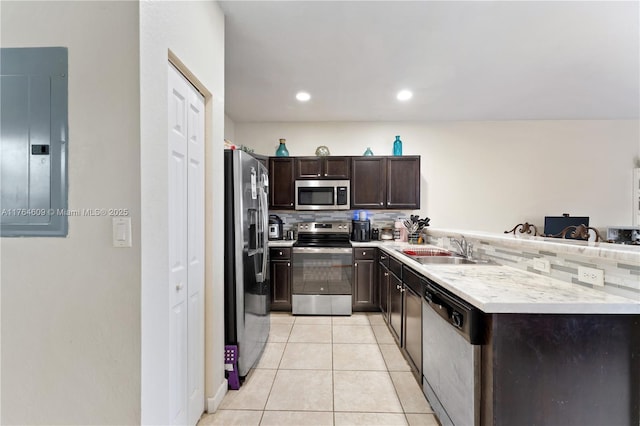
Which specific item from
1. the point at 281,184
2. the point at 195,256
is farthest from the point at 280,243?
the point at 195,256

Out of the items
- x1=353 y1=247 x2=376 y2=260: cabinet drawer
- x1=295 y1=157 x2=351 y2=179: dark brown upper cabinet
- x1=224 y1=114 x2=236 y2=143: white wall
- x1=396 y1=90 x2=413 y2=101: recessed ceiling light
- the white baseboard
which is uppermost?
x1=396 y1=90 x2=413 y2=101: recessed ceiling light

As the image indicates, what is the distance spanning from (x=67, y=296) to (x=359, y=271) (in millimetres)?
3075

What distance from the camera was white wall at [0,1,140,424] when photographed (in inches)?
41.4

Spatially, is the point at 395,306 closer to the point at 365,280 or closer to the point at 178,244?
the point at 365,280

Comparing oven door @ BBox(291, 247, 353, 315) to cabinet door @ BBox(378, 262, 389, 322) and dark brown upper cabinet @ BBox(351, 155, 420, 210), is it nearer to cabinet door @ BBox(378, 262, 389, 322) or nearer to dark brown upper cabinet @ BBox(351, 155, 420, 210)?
cabinet door @ BBox(378, 262, 389, 322)

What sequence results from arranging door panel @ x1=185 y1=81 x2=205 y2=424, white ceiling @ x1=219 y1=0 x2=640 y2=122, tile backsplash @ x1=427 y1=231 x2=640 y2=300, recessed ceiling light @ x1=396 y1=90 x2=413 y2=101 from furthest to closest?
recessed ceiling light @ x1=396 y1=90 x2=413 y2=101
white ceiling @ x1=219 y1=0 x2=640 y2=122
door panel @ x1=185 y1=81 x2=205 y2=424
tile backsplash @ x1=427 y1=231 x2=640 y2=300

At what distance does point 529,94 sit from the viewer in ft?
11.3

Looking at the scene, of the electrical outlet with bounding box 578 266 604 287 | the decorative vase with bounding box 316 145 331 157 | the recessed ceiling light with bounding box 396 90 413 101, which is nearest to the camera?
the electrical outlet with bounding box 578 266 604 287

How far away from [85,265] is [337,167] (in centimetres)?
337

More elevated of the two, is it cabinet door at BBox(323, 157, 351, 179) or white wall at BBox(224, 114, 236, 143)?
white wall at BBox(224, 114, 236, 143)

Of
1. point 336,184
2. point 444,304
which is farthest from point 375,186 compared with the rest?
point 444,304

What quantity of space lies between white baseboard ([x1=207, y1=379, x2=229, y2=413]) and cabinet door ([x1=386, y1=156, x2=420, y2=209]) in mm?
3047

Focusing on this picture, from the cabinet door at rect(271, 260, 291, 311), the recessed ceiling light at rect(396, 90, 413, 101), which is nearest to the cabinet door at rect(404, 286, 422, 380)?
the cabinet door at rect(271, 260, 291, 311)

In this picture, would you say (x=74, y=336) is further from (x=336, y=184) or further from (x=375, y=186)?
(x=375, y=186)
